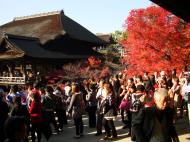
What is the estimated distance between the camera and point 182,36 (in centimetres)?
2178

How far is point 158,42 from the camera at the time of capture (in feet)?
73.5

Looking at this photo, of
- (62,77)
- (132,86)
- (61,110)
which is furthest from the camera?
(62,77)

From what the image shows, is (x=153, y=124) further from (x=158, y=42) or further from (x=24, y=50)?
(x=24, y=50)

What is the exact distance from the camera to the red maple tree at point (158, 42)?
21.9m

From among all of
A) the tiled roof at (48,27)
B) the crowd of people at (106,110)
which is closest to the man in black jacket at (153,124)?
the crowd of people at (106,110)

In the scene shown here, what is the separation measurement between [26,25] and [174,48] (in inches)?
1125

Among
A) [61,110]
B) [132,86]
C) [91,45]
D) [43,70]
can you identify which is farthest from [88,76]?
[132,86]

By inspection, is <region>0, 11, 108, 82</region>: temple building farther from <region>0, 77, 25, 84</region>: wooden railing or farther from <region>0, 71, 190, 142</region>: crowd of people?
<region>0, 71, 190, 142</region>: crowd of people

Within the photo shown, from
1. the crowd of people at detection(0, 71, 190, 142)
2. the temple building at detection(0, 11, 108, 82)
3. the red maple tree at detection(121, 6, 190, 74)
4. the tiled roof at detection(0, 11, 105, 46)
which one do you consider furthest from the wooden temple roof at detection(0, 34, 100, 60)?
the crowd of people at detection(0, 71, 190, 142)

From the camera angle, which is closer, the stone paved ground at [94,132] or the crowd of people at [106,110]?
the crowd of people at [106,110]

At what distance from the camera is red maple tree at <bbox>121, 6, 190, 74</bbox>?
21.9 m

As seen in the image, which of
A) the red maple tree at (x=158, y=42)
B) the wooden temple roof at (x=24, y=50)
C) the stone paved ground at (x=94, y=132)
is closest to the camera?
the stone paved ground at (x=94, y=132)

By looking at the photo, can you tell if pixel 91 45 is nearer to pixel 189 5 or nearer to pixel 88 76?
pixel 88 76

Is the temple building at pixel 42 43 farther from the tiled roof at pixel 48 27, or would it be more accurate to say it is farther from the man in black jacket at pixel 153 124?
the man in black jacket at pixel 153 124
